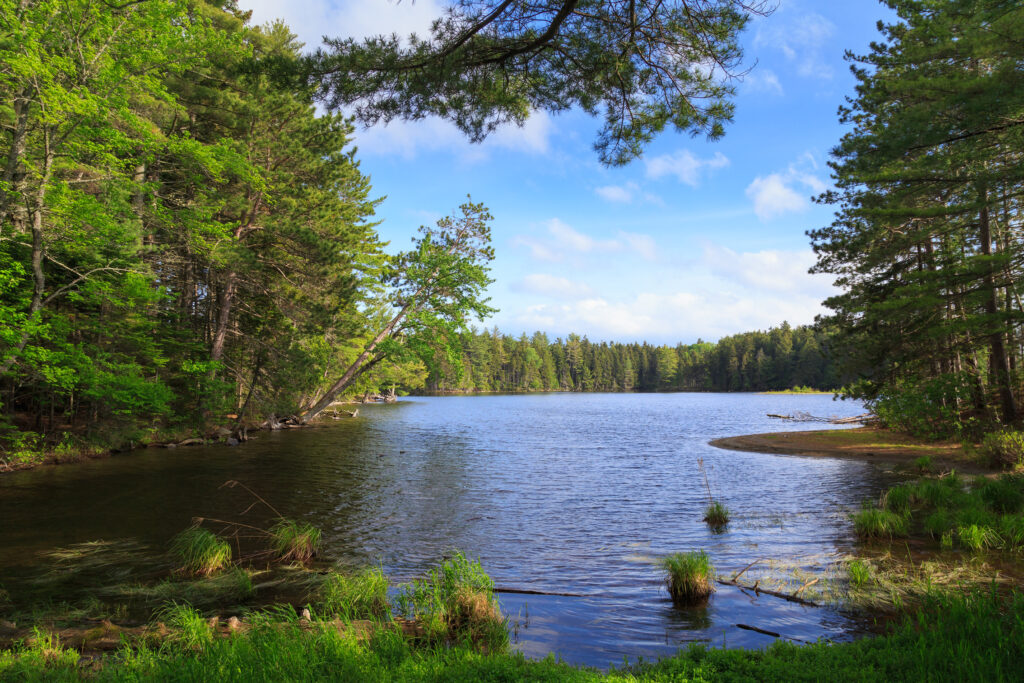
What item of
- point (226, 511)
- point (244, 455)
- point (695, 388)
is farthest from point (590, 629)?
point (695, 388)

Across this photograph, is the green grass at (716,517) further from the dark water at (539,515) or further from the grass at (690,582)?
the grass at (690,582)

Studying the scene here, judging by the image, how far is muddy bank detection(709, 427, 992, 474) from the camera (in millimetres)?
16812

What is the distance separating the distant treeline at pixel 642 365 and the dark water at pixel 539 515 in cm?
9512

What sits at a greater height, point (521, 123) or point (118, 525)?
point (521, 123)

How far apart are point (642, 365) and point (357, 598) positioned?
591 feet

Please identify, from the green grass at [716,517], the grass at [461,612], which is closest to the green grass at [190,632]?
the grass at [461,612]

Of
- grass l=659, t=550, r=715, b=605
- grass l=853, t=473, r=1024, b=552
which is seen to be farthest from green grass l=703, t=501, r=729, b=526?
grass l=659, t=550, r=715, b=605

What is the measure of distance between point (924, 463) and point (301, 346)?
2897 cm

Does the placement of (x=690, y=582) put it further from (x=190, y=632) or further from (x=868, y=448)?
(x=868, y=448)

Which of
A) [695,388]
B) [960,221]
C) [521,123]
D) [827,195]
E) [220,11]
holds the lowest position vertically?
[695,388]

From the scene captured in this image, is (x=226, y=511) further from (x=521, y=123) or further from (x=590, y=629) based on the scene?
(x=521, y=123)

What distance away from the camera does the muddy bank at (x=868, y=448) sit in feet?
55.2

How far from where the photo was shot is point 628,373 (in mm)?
175000

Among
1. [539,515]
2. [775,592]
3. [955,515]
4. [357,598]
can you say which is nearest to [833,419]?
[955,515]
